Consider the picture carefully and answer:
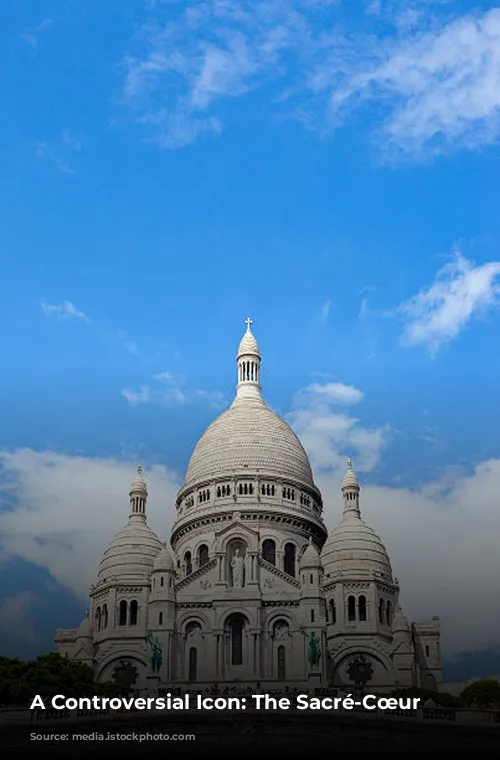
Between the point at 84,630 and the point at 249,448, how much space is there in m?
21.2

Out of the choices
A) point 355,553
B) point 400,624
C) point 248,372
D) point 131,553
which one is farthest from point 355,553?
point 248,372

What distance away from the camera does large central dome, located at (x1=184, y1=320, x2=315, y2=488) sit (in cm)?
9381

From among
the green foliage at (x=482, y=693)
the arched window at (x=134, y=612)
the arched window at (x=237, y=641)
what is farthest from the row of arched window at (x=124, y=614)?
the green foliage at (x=482, y=693)

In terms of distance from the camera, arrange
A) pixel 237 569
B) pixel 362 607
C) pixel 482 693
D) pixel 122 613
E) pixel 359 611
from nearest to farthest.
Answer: pixel 482 693 → pixel 237 569 → pixel 122 613 → pixel 359 611 → pixel 362 607

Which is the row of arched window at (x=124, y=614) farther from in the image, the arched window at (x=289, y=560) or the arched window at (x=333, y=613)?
the arched window at (x=333, y=613)

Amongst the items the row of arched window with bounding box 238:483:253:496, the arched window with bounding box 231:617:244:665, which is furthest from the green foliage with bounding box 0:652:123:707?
the row of arched window with bounding box 238:483:253:496

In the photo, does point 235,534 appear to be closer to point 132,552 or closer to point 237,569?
point 237,569

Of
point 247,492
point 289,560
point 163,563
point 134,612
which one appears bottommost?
point 134,612

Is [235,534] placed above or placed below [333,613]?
above

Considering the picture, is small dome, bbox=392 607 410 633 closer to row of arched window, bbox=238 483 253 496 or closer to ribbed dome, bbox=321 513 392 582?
ribbed dome, bbox=321 513 392 582

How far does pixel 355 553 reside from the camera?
87500 mm

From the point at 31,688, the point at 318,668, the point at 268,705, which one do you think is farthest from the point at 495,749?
the point at 318,668

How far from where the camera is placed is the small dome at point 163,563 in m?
80.5

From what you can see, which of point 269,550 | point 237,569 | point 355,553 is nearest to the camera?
point 237,569
